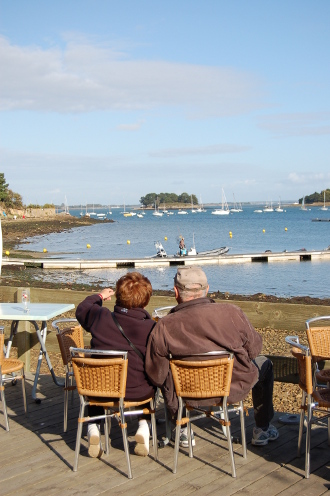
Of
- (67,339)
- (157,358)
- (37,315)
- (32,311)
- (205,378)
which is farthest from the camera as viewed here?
(32,311)

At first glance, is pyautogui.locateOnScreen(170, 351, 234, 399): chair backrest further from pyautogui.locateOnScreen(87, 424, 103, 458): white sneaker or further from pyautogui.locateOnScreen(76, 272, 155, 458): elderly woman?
pyautogui.locateOnScreen(87, 424, 103, 458): white sneaker

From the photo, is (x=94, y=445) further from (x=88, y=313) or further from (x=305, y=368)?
(x=305, y=368)

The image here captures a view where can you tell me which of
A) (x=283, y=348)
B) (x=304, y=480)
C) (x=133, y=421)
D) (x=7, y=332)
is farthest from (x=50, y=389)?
(x=283, y=348)

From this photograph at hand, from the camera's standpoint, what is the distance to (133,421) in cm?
508

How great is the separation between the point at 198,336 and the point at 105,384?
0.71 m

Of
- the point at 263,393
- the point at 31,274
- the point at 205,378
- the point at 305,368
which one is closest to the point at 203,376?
the point at 205,378

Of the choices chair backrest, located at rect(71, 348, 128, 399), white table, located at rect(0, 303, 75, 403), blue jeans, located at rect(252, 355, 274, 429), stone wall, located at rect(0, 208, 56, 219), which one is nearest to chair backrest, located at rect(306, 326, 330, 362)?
blue jeans, located at rect(252, 355, 274, 429)

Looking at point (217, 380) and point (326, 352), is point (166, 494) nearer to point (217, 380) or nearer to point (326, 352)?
point (217, 380)

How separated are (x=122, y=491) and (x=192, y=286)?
135 centimetres

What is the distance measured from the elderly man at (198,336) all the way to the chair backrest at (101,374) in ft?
0.75

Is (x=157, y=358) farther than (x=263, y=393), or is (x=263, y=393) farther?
(x=263, y=393)

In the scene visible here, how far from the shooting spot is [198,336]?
12.9ft

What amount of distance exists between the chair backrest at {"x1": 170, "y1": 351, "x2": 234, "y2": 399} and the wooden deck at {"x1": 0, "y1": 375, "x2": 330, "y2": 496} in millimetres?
537

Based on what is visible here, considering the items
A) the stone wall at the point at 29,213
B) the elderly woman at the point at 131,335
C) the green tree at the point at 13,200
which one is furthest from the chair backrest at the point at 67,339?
the green tree at the point at 13,200
